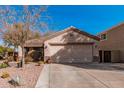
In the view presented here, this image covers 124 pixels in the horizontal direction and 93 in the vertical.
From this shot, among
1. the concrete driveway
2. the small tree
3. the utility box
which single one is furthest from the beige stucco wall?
the concrete driveway

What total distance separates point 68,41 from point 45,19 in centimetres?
859

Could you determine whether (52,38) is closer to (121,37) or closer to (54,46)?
(54,46)

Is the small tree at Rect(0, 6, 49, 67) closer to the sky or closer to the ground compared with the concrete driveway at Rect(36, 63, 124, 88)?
closer to the sky

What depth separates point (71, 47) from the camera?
27.3m

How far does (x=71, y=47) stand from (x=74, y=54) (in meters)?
0.97

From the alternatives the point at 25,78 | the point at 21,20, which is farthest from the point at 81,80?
the point at 21,20

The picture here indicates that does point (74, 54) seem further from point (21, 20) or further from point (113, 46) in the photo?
point (21, 20)

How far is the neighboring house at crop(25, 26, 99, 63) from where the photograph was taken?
2723 cm

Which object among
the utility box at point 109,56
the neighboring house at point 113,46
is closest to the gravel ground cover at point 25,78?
the utility box at point 109,56

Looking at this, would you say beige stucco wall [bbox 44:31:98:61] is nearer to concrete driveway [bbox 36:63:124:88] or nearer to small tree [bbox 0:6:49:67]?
small tree [bbox 0:6:49:67]

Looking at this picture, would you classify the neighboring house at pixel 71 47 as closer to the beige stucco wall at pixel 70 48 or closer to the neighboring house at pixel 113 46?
the beige stucco wall at pixel 70 48

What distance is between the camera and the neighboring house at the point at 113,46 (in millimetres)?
29417

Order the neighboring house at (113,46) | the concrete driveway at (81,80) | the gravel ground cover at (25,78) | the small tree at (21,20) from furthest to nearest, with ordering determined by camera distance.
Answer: the neighboring house at (113,46) → the small tree at (21,20) → the concrete driveway at (81,80) → the gravel ground cover at (25,78)
